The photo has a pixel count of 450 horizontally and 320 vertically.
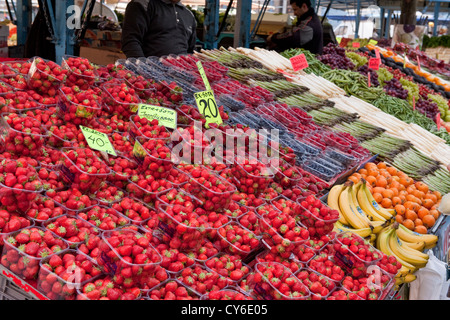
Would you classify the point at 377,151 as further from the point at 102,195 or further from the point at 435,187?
the point at 102,195

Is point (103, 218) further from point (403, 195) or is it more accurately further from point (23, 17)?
point (23, 17)

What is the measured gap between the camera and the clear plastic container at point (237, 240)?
7.00 feet

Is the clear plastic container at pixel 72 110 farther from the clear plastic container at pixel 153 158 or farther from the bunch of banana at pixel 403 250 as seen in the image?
the bunch of banana at pixel 403 250

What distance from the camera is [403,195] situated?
138 inches

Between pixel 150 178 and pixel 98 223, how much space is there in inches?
15.9

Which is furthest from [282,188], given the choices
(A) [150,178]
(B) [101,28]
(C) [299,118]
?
(B) [101,28]

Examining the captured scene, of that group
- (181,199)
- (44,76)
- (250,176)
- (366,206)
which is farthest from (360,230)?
(44,76)

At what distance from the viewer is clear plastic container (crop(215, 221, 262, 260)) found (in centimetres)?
213

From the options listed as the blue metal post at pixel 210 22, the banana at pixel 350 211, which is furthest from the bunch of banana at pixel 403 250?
the blue metal post at pixel 210 22

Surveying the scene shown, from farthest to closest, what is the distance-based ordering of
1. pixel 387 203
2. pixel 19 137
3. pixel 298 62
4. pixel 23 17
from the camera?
pixel 23 17, pixel 298 62, pixel 387 203, pixel 19 137

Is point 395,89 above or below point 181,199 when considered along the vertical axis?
below

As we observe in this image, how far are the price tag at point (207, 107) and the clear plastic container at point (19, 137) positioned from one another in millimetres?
1081

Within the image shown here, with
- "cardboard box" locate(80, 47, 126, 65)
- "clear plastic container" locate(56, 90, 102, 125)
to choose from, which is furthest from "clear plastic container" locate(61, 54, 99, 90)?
"cardboard box" locate(80, 47, 126, 65)

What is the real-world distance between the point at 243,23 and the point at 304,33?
0.99 m
